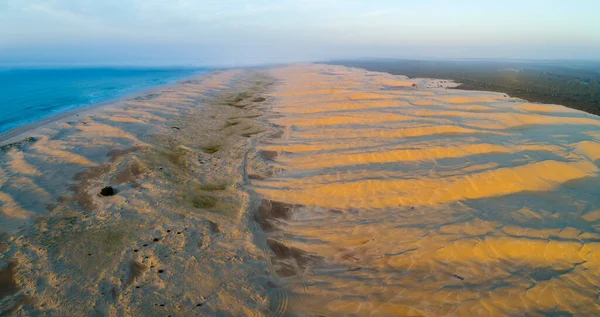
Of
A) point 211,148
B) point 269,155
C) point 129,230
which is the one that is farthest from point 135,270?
point 211,148

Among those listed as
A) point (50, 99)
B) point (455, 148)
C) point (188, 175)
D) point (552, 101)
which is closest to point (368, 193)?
point (455, 148)

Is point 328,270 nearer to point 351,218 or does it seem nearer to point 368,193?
point 351,218

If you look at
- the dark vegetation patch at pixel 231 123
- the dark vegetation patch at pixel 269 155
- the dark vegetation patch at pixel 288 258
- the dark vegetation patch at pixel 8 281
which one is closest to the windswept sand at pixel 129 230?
the dark vegetation patch at pixel 8 281

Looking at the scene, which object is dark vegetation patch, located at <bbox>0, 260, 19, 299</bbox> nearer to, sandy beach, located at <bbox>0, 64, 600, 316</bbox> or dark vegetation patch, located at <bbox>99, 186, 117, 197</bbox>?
sandy beach, located at <bbox>0, 64, 600, 316</bbox>

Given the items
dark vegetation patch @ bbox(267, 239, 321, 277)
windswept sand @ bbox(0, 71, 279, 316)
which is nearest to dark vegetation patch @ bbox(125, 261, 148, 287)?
windswept sand @ bbox(0, 71, 279, 316)

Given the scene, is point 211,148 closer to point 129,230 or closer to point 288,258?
point 129,230

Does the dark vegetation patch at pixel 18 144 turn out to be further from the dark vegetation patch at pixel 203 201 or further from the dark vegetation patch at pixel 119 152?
the dark vegetation patch at pixel 203 201
